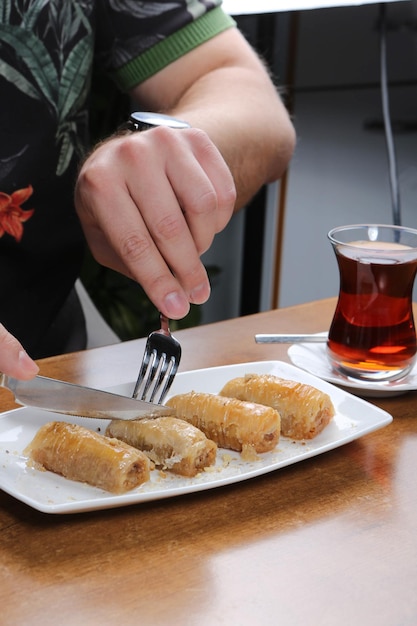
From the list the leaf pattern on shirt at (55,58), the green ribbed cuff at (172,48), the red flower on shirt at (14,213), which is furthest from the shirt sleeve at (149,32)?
the red flower on shirt at (14,213)

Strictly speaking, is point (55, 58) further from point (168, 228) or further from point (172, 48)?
point (168, 228)

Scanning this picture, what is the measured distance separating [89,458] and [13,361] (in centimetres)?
11

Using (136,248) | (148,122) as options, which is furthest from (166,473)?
(148,122)

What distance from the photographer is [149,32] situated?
1.46 metres

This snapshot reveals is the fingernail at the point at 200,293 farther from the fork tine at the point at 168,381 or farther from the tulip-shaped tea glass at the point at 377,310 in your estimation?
the tulip-shaped tea glass at the point at 377,310

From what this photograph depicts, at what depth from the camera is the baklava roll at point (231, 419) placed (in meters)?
0.77

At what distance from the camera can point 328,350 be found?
3.25ft

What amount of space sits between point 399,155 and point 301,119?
379 mm

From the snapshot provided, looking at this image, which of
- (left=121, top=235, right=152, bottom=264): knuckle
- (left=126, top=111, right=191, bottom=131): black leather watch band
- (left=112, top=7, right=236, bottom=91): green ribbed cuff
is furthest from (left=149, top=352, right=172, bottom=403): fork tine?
(left=112, top=7, right=236, bottom=91): green ribbed cuff

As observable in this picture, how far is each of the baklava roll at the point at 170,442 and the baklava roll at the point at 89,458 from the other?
0.08 ft

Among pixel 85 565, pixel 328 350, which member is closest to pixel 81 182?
pixel 328 350

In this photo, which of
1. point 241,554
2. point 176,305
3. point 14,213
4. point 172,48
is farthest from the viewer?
point 172,48

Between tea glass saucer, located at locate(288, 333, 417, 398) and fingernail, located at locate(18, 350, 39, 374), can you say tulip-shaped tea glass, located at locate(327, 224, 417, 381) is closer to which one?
tea glass saucer, located at locate(288, 333, 417, 398)

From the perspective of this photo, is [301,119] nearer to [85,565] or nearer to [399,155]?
[399,155]
